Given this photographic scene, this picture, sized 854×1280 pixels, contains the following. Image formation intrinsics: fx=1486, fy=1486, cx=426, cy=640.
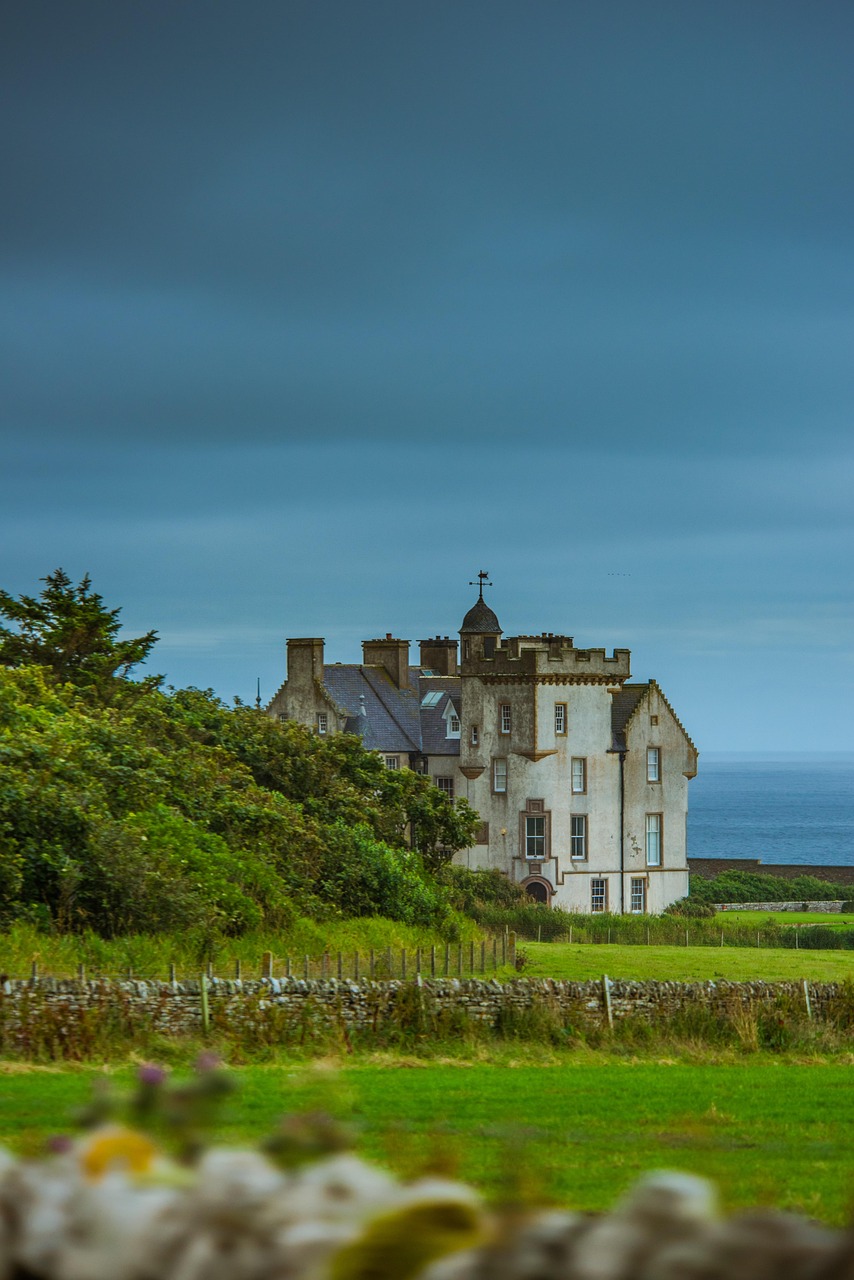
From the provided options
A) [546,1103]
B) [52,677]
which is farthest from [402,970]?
[52,677]

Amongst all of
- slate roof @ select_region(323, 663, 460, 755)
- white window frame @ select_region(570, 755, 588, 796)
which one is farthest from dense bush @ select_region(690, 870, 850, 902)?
slate roof @ select_region(323, 663, 460, 755)

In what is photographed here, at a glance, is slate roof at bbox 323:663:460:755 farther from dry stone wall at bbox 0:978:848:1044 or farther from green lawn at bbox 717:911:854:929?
dry stone wall at bbox 0:978:848:1044

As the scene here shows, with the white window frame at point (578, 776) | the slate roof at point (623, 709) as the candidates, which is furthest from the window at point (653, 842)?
the white window frame at point (578, 776)

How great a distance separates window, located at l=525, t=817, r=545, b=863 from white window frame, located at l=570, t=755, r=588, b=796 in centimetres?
225

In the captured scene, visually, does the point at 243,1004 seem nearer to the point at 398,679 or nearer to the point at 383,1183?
the point at 383,1183

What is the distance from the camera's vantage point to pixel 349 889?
131 ft

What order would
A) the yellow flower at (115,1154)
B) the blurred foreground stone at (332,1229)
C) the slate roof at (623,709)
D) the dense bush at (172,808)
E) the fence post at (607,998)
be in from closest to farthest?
1. the blurred foreground stone at (332,1229)
2. the yellow flower at (115,1154)
3. the fence post at (607,998)
4. the dense bush at (172,808)
5. the slate roof at (623,709)

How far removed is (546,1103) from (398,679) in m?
61.9

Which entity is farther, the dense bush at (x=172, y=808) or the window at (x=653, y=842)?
the window at (x=653, y=842)

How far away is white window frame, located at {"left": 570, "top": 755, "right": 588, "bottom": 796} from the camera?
70062mm

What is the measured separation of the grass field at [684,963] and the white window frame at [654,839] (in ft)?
73.5

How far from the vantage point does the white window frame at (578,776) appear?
230 ft

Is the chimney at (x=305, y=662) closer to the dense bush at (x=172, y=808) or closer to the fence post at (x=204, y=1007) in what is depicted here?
the dense bush at (x=172, y=808)

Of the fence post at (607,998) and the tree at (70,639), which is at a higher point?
the tree at (70,639)
